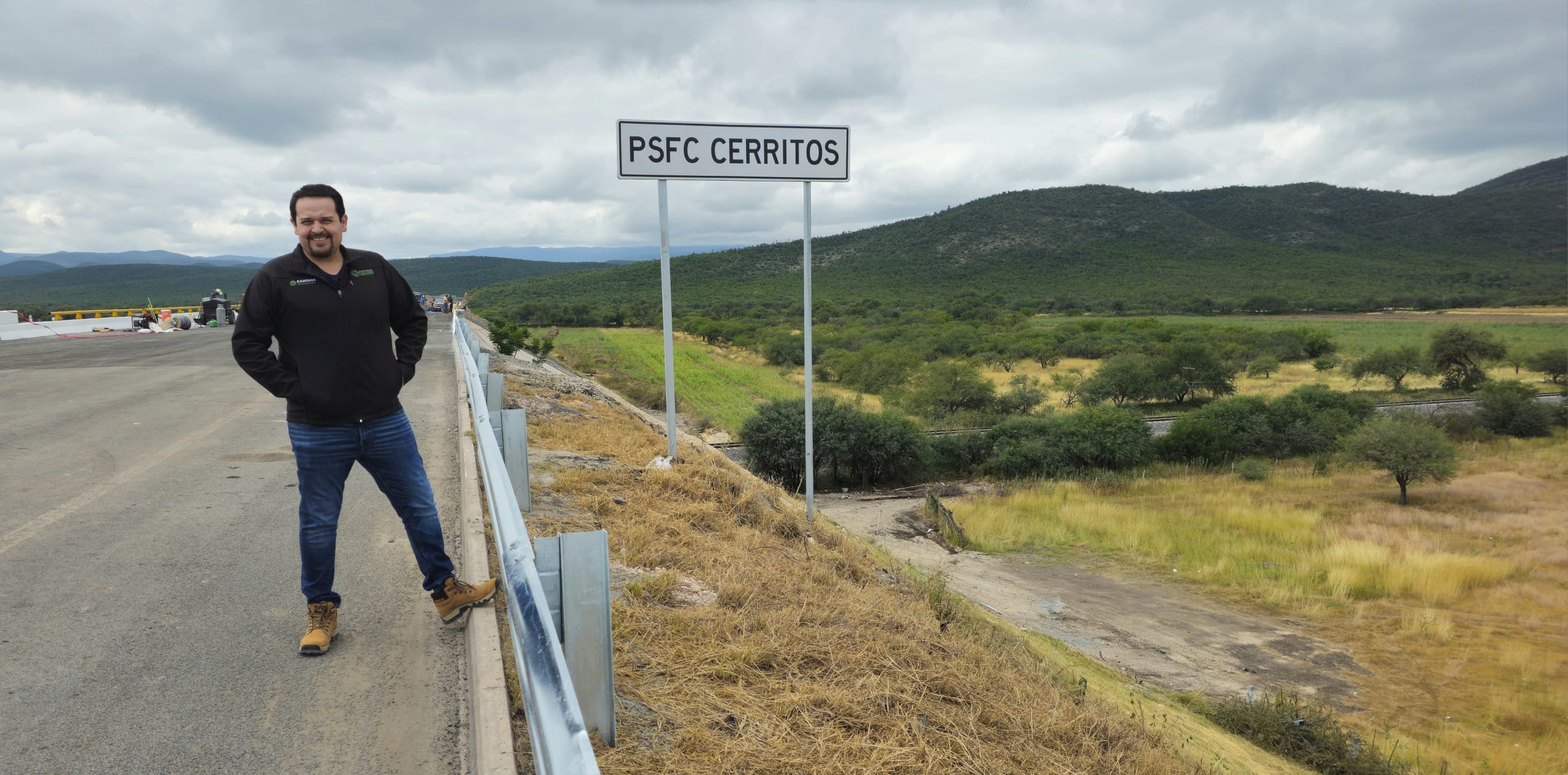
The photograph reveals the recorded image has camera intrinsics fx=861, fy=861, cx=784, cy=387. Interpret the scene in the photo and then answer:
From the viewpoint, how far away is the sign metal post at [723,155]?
7316 millimetres

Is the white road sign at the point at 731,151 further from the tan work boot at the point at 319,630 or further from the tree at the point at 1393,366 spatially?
the tree at the point at 1393,366

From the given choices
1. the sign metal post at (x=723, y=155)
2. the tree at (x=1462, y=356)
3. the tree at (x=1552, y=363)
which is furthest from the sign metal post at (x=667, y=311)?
the tree at (x=1552, y=363)

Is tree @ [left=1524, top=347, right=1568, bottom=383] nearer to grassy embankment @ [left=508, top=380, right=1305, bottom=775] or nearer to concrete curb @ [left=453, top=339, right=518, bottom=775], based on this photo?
grassy embankment @ [left=508, top=380, right=1305, bottom=775]

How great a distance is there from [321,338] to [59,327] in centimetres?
3158

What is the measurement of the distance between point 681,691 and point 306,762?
1.40 metres

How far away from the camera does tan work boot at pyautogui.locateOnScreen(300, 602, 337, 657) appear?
3.86 meters

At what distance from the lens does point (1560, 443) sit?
36.0 m

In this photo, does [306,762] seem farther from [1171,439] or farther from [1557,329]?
[1557,329]

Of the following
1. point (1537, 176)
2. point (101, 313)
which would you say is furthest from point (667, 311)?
point (1537, 176)

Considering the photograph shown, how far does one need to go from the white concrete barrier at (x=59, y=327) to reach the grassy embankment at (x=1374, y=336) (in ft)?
125

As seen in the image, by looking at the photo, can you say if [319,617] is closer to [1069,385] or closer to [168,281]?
[1069,385]

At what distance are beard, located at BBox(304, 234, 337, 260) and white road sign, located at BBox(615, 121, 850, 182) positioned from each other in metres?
3.86

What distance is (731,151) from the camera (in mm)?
7516

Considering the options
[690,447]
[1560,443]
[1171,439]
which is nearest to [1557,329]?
[1560,443]
